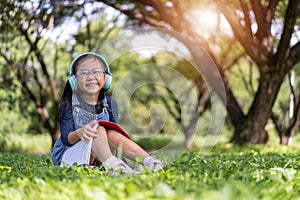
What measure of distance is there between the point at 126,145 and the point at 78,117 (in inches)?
22.2

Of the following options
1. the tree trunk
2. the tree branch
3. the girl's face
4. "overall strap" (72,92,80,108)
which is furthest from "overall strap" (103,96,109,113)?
the tree trunk

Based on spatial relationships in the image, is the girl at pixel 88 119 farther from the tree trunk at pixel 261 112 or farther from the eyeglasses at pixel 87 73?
the tree trunk at pixel 261 112

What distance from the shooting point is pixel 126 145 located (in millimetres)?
4039

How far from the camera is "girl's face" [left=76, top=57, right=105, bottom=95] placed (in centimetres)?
440

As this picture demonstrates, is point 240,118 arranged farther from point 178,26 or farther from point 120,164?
point 120,164

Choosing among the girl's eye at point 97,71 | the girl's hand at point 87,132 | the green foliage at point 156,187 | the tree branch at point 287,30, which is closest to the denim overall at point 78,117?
the girl's eye at point 97,71

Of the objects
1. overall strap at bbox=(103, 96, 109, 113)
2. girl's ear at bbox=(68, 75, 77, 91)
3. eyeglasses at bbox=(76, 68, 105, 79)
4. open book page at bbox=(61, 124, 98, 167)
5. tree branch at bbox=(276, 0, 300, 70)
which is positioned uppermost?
tree branch at bbox=(276, 0, 300, 70)

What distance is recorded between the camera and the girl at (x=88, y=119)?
3948 mm

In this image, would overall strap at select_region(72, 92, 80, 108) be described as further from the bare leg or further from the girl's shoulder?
the bare leg

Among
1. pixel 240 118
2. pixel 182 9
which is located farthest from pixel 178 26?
pixel 240 118

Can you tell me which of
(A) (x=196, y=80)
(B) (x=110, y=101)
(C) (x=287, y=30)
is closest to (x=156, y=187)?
(B) (x=110, y=101)

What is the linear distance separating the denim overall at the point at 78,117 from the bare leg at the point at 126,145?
414 millimetres

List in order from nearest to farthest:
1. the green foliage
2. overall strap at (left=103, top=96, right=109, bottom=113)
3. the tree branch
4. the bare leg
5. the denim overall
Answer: the green foliage < the bare leg < the denim overall < overall strap at (left=103, top=96, right=109, bottom=113) < the tree branch

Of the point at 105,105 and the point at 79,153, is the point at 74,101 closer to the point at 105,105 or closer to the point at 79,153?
the point at 105,105
